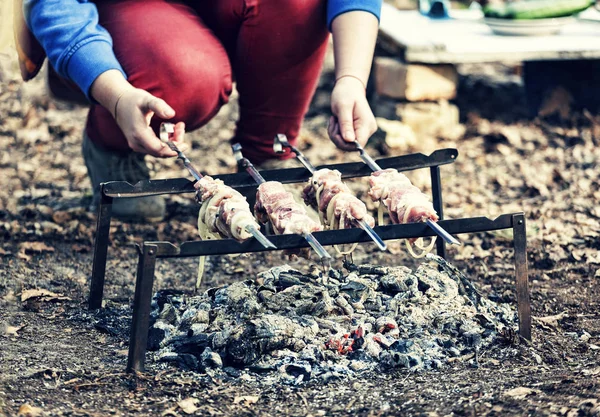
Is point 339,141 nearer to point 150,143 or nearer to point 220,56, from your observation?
point 150,143

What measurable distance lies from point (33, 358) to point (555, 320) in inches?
77.0

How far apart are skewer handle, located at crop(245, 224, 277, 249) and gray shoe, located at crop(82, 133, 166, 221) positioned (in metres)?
1.60

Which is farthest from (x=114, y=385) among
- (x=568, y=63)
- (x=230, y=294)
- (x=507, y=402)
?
(x=568, y=63)

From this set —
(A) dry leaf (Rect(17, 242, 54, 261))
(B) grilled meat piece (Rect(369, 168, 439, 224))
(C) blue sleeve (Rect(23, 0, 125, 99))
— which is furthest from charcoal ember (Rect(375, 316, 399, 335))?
(A) dry leaf (Rect(17, 242, 54, 261))

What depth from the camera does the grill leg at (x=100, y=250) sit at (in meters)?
3.19

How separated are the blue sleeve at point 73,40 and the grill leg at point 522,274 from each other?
1674 mm

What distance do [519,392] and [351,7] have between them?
69.4 inches

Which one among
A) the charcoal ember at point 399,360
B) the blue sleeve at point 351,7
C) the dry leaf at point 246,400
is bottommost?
the dry leaf at point 246,400

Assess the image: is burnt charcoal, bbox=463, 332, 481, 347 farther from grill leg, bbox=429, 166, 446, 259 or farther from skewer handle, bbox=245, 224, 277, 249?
skewer handle, bbox=245, 224, 277, 249

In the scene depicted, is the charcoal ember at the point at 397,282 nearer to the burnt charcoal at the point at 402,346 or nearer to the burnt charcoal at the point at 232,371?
the burnt charcoal at the point at 402,346

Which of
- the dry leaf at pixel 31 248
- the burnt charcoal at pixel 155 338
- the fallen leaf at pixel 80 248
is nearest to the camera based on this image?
the burnt charcoal at pixel 155 338

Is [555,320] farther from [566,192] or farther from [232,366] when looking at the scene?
[566,192]

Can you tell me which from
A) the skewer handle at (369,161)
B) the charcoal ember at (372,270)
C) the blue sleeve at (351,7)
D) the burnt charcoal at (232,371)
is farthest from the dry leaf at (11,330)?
the blue sleeve at (351,7)

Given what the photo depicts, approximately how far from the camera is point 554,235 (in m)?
4.32
